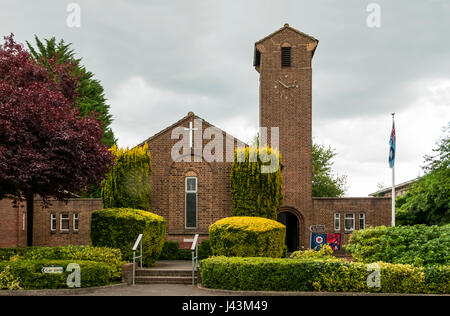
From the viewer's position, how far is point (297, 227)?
29.5 meters

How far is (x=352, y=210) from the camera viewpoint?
97.9 ft

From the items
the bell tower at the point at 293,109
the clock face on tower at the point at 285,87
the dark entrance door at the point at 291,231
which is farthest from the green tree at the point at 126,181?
the dark entrance door at the point at 291,231

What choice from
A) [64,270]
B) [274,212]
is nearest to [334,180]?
[274,212]

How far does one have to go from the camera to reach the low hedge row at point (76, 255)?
602 inches

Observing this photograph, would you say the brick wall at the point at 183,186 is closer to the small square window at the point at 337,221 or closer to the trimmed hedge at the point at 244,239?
the trimmed hedge at the point at 244,239

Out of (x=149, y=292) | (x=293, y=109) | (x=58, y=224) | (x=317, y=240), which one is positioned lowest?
(x=149, y=292)

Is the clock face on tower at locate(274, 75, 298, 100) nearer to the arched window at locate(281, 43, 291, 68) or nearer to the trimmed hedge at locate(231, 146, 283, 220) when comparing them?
the arched window at locate(281, 43, 291, 68)

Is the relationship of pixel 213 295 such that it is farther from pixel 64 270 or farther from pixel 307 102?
pixel 307 102

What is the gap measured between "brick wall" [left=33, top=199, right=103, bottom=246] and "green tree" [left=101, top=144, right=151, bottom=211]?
8891 millimetres

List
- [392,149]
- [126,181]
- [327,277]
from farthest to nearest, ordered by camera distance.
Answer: [126,181]
[392,149]
[327,277]

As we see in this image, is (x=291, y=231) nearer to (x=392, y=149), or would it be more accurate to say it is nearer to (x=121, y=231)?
(x=392, y=149)

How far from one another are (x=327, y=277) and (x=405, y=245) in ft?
10.5

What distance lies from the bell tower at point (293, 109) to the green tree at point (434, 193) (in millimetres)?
9839

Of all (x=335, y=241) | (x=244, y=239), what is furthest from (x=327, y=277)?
(x=335, y=241)
